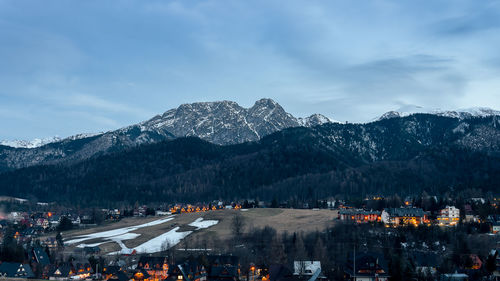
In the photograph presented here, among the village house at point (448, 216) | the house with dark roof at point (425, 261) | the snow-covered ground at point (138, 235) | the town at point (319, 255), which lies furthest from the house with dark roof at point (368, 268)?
the snow-covered ground at point (138, 235)

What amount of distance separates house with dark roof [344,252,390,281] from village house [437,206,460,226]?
46.2m

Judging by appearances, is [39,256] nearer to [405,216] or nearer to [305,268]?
[305,268]

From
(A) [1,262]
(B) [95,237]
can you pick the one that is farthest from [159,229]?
(A) [1,262]

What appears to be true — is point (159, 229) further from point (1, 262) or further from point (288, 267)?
point (288, 267)

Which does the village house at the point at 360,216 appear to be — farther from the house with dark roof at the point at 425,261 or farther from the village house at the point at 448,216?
the house with dark roof at the point at 425,261

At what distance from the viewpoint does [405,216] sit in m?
132

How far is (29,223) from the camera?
191375 mm

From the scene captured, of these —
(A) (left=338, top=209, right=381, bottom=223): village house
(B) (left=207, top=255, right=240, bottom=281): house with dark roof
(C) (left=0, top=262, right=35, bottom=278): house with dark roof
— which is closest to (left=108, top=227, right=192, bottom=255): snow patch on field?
(B) (left=207, top=255, right=240, bottom=281): house with dark roof

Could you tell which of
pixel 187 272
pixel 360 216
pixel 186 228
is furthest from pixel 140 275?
pixel 360 216

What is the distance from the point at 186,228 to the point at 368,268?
2901 inches

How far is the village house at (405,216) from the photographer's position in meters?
131

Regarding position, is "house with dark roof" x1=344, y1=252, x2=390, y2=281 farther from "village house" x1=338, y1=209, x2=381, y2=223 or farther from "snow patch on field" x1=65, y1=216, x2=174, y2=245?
"snow patch on field" x1=65, y1=216, x2=174, y2=245

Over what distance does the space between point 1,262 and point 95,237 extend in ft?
155

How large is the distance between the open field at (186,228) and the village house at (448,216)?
84.2ft
